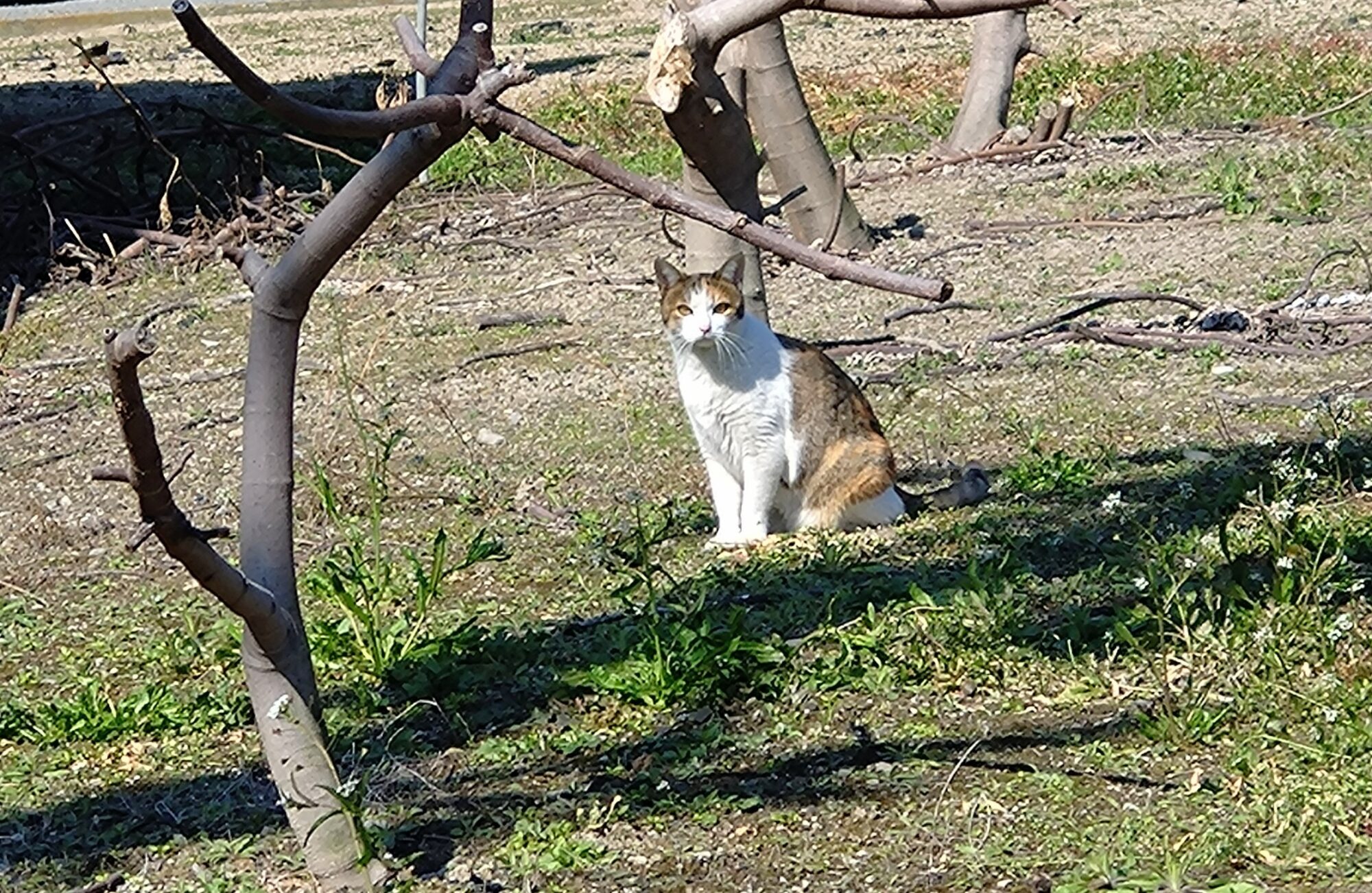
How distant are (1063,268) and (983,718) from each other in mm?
5352

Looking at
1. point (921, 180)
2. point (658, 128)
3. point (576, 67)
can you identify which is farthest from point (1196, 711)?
point (576, 67)

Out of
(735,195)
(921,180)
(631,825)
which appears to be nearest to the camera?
(631,825)

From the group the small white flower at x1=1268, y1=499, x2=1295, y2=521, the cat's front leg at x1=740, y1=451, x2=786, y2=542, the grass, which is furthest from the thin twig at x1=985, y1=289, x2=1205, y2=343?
the small white flower at x1=1268, y1=499, x2=1295, y2=521

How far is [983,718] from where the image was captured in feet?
13.5

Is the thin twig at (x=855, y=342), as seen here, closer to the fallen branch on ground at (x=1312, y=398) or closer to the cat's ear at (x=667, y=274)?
the fallen branch on ground at (x=1312, y=398)

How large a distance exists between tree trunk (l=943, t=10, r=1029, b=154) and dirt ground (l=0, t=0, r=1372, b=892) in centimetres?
41

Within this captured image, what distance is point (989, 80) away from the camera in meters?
11.8

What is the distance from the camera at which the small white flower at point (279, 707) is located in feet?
11.1

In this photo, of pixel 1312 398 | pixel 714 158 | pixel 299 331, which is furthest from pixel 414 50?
pixel 1312 398

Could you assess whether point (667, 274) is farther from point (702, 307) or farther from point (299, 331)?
point (299, 331)

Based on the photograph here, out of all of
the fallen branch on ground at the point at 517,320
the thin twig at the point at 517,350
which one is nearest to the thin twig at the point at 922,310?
the thin twig at the point at 517,350

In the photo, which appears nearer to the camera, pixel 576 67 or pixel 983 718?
pixel 983 718

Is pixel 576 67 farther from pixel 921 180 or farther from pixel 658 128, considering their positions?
pixel 921 180

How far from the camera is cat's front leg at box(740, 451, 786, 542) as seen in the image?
5.86 metres
